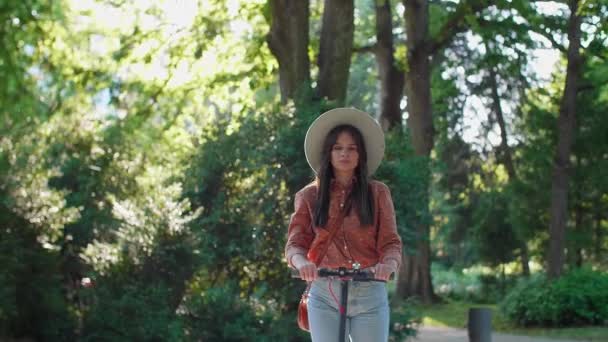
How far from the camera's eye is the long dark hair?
5430 millimetres

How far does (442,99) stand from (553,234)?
8229 millimetres

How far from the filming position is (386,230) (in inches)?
214

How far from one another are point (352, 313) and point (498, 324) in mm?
18866

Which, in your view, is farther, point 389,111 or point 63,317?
point 389,111

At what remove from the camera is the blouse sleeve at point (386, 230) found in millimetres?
5379

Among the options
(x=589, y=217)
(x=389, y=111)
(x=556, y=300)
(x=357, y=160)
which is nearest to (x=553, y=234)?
(x=556, y=300)

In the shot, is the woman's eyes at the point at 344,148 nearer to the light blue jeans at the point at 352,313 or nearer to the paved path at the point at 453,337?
the light blue jeans at the point at 352,313

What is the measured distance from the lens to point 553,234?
22.5 m

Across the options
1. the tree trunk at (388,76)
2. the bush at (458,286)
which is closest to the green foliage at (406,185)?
the tree trunk at (388,76)

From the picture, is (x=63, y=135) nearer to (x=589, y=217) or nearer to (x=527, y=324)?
(x=527, y=324)

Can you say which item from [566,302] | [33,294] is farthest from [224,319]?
[566,302]

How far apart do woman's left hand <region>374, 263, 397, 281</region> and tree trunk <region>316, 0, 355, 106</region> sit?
1163 centimetres

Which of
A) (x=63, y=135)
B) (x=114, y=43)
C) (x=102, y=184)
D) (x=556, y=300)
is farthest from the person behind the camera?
(x=114, y=43)

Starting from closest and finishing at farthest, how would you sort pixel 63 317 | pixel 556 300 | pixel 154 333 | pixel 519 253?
pixel 154 333
pixel 63 317
pixel 556 300
pixel 519 253
